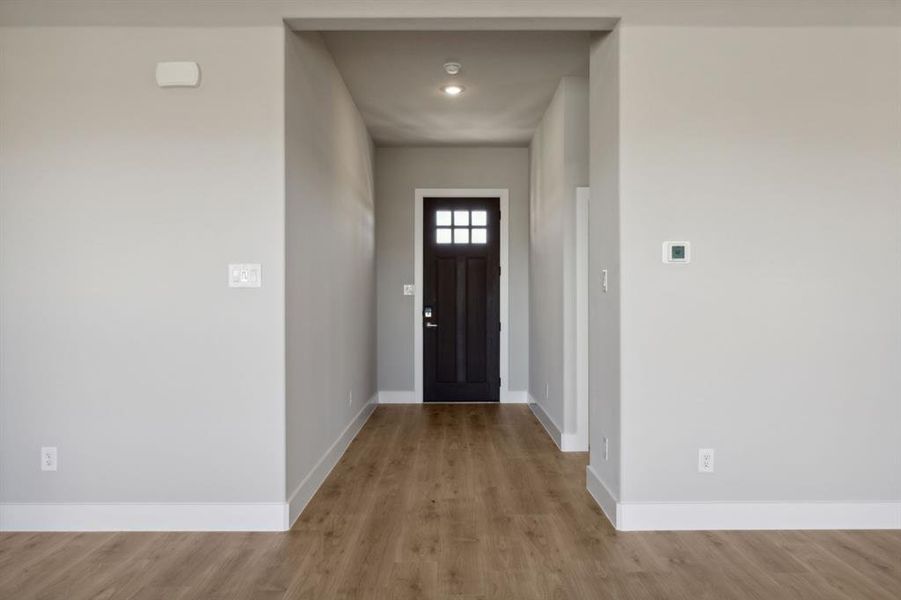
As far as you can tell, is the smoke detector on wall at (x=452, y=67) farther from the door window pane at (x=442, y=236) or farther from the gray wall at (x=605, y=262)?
the door window pane at (x=442, y=236)

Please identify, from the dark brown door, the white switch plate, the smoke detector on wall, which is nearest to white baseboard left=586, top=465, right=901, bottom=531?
the white switch plate

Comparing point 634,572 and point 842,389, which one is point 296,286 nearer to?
point 634,572

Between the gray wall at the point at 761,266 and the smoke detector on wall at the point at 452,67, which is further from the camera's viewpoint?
the smoke detector on wall at the point at 452,67

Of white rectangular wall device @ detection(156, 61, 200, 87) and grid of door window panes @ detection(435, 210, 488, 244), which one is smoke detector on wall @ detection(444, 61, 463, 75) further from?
grid of door window panes @ detection(435, 210, 488, 244)

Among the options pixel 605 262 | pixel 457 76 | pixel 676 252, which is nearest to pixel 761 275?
pixel 676 252

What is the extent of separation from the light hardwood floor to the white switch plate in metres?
1.23

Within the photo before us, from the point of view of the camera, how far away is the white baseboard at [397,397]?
20.9 ft

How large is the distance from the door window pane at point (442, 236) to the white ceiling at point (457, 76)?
3.40 ft

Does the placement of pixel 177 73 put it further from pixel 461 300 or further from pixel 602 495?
pixel 461 300

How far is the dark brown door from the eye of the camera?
6.43 meters

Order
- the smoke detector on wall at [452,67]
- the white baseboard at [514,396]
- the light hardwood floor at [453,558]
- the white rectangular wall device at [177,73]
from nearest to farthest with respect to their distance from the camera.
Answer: the light hardwood floor at [453,558] → the white rectangular wall device at [177,73] → the smoke detector on wall at [452,67] → the white baseboard at [514,396]

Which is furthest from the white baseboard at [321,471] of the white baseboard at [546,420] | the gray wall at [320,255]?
the white baseboard at [546,420]

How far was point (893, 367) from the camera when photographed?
2.99 meters

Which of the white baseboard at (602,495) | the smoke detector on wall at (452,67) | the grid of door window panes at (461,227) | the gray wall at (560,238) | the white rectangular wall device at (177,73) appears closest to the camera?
the white rectangular wall device at (177,73)
